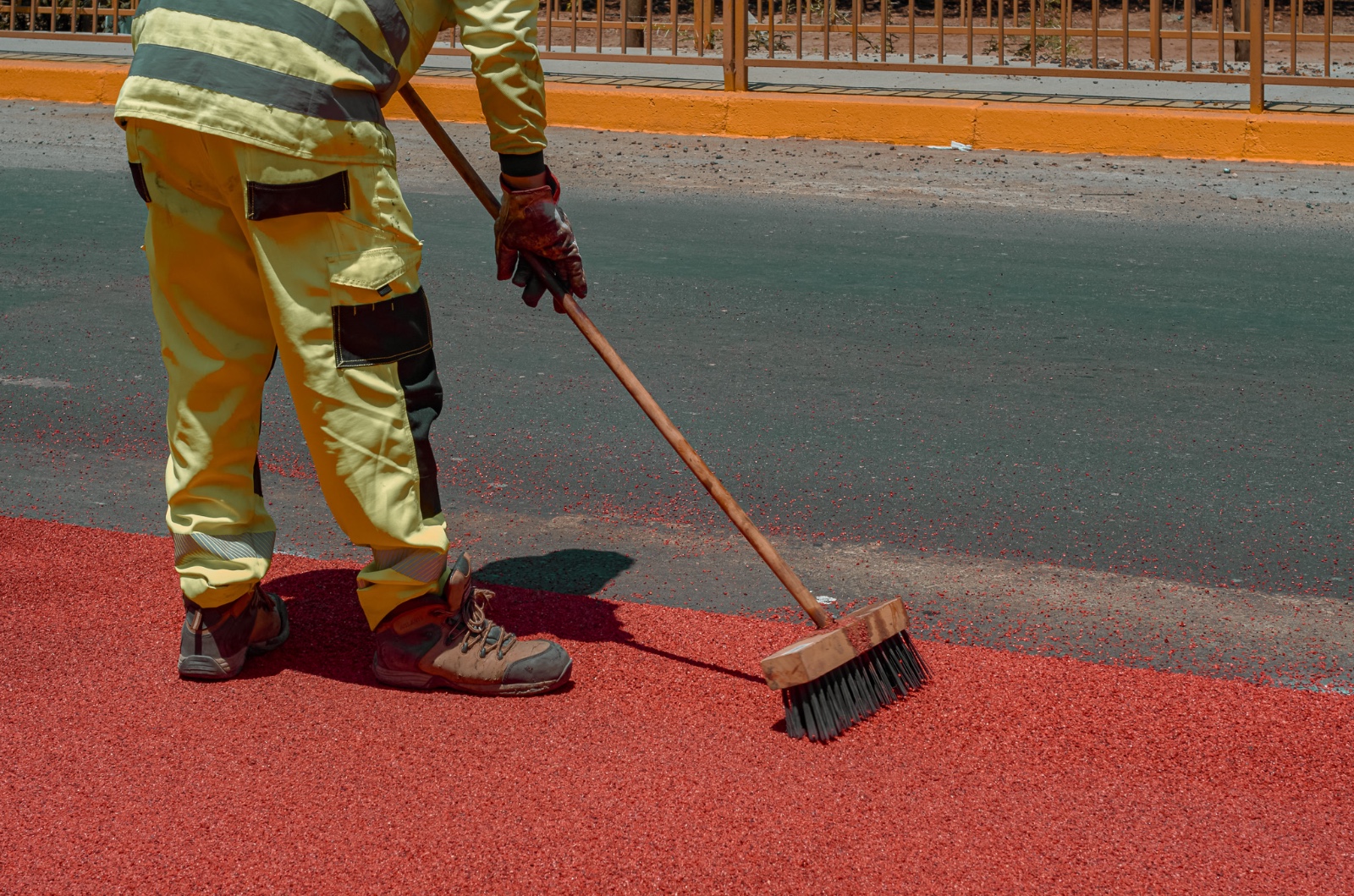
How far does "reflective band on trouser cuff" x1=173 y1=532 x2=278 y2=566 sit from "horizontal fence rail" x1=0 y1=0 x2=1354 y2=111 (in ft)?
29.7

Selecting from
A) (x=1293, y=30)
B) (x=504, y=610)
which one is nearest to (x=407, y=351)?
(x=504, y=610)

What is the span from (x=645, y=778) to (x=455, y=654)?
58 cm

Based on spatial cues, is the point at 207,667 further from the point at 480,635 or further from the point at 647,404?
the point at 647,404

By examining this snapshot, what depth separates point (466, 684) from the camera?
3.21 metres

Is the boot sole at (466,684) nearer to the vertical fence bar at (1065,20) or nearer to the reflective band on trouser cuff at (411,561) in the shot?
the reflective band on trouser cuff at (411,561)

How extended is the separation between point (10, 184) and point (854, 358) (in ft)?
21.1

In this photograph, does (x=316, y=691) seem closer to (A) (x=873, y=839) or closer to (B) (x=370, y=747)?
(B) (x=370, y=747)

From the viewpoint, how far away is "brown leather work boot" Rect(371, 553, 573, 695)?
3.20 m

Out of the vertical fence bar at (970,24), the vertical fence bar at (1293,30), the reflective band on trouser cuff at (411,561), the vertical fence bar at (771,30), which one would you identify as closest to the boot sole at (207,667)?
the reflective band on trouser cuff at (411,561)

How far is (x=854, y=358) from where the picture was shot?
5.96 meters

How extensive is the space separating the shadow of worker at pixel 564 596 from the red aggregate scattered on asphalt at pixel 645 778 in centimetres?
2

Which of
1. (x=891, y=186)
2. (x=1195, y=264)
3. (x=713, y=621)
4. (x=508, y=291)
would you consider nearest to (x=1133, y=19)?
(x=891, y=186)

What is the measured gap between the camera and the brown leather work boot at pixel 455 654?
3201mm

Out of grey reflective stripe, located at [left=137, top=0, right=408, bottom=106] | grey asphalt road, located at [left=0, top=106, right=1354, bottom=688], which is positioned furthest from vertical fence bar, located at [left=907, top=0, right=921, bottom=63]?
grey reflective stripe, located at [left=137, top=0, right=408, bottom=106]
